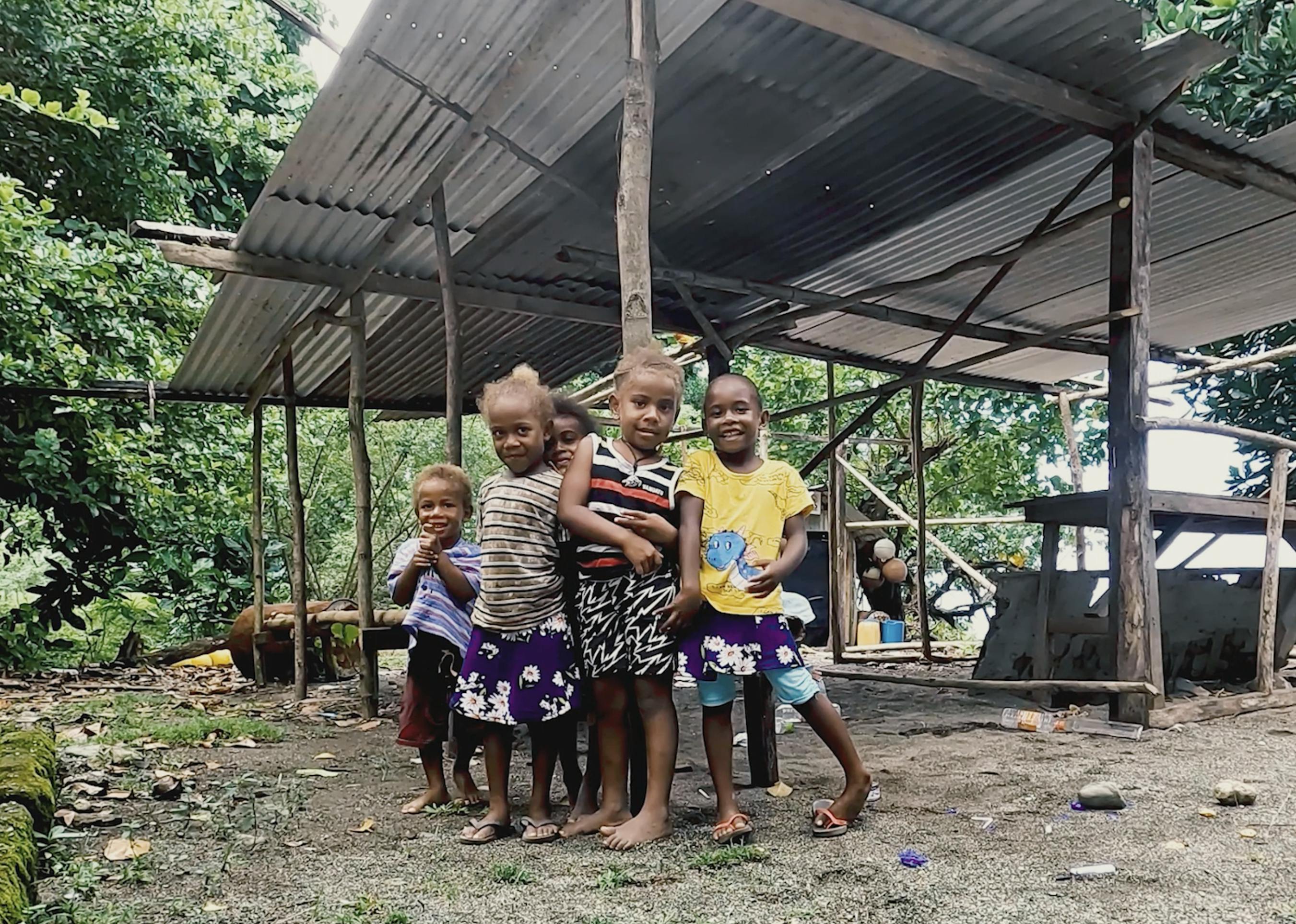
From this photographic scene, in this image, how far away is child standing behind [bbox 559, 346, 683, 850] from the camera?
2.86 metres

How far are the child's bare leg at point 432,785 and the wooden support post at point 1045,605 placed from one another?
12.4 feet

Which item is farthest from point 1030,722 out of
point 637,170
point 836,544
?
point 836,544

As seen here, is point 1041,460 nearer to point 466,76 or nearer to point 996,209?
point 996,209

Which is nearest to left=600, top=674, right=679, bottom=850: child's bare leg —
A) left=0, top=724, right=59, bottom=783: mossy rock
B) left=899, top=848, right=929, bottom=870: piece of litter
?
left=899, top=848, right=929, bottom=870: piece of litter

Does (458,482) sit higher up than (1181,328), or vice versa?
(1181,328)

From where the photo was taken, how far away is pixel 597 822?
116 inches

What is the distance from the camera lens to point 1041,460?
49.2ft

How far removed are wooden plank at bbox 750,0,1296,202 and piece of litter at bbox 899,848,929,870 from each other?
109 inches

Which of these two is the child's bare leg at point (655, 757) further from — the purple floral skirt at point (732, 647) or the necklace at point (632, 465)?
the necklace at point (632, 465)

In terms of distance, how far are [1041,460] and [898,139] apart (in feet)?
36.4

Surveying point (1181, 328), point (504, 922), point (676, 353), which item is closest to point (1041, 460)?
point (1181, 328)

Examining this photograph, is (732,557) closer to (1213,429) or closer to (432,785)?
(432,785)

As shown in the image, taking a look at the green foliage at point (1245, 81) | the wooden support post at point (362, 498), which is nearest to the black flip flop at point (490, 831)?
the wooden support post at point (362, 498)

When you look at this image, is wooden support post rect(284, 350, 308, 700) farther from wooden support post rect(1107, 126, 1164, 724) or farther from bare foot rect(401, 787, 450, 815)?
wooden support post rect(1107, 126, 1164, 724)
